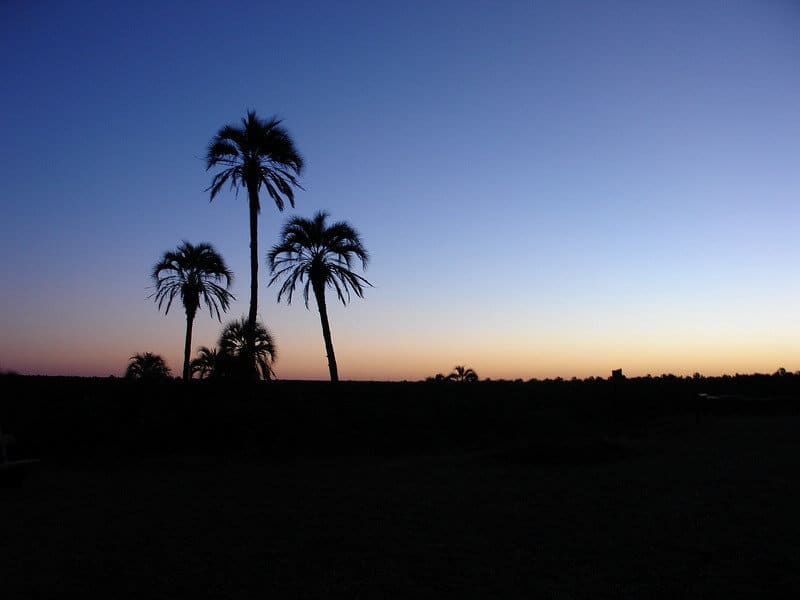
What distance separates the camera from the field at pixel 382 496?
6.72m

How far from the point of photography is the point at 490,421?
2133cm

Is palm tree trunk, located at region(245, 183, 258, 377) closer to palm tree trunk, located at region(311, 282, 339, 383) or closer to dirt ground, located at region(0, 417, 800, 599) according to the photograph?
palm tree trunk, located at region(311, 282, 339, 383)

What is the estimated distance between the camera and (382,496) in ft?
36.8

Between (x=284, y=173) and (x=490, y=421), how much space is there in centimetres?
1193

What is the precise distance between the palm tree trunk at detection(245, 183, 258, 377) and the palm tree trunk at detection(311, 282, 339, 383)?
2.85 m

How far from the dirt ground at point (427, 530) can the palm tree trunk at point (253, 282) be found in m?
8.61

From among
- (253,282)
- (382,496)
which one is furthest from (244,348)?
(382,496)

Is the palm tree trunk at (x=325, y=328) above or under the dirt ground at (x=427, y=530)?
above

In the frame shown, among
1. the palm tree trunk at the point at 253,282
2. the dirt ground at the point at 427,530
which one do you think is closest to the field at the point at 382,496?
the dirt ground at the point at 427,530

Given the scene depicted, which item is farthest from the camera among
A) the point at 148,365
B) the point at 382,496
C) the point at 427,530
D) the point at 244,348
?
the point at 148,365

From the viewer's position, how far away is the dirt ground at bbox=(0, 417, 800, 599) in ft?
21.3

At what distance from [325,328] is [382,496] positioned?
1608 centimetres

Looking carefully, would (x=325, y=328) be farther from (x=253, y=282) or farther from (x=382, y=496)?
(x=382, y=496)

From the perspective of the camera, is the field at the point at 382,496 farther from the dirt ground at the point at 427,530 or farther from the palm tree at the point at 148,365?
the palm tree at the point at 148,365
